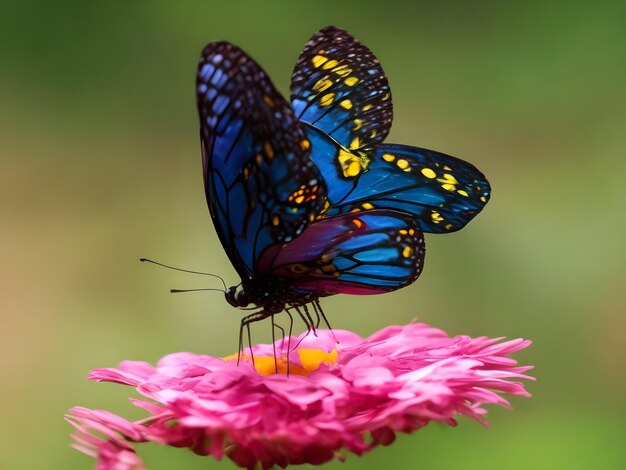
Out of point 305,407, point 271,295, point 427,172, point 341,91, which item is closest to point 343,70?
point 341,91

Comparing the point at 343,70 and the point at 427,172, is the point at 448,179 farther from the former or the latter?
the point at 343,70

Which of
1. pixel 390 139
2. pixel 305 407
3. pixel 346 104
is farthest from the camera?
pixel 390 139

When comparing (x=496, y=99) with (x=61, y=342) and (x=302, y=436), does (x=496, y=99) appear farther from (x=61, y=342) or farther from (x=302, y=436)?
(x=302, y=436)

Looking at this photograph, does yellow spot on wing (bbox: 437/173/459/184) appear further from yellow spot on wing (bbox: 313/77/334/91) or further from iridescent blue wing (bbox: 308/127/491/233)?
yellow spot on wing (bbox: 313/77/334/91)

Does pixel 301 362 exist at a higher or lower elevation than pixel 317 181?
lower

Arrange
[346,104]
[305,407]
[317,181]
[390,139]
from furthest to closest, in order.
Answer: [390,139]
[346,104]
[317,181]
[305,407]

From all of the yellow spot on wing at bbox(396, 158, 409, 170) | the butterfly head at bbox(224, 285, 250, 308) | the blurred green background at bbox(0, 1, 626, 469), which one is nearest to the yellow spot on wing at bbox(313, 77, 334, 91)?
the yellow spot on wing at bbox(396, 158, 409, 170)

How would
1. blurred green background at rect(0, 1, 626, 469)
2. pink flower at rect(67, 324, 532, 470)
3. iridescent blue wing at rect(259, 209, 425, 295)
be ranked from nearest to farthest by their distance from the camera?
pink flower at rect(67, 324, 532, 470) → iridescent blue wing at rect(259, 209, 425, 295) → blurred green background at rect(0, 1, 626, 469)

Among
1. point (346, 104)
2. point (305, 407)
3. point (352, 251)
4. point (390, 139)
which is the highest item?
point (390, 139)
